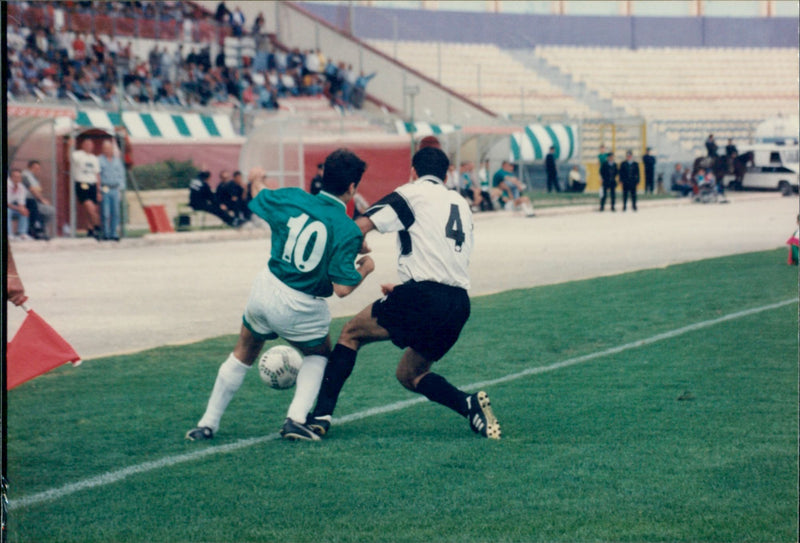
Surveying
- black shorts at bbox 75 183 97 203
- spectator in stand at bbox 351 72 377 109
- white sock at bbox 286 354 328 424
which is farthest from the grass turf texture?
spectator in stand at bbox 351 72 377 109

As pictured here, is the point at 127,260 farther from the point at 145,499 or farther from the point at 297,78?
the point at 297,78

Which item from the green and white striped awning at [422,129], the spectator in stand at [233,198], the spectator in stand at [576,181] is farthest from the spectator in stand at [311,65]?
the spectator in stand at [233,198]

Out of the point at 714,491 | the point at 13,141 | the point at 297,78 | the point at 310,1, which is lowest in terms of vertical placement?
the point at 714,491

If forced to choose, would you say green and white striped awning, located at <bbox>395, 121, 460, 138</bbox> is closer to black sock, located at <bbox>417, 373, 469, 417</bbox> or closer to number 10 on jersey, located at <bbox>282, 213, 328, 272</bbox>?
black sock, located at <bbox>417, 373, 469, 417</bbox>

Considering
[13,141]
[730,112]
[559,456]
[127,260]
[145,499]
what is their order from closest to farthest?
1. [145,499]
2. [559,456]
3. [127,260]
4. [13,141]
5. [730,112]

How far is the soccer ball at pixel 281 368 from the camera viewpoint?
22.9ft

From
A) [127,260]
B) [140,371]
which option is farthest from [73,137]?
[140,371]

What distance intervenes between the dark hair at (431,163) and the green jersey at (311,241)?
51 cm

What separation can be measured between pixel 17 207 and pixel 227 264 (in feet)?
16.8

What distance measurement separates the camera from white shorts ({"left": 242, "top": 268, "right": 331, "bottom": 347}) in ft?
20.8

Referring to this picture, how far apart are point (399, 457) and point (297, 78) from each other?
3202 centimetres

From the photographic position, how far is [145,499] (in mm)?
5551

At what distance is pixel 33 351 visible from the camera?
5.30 m

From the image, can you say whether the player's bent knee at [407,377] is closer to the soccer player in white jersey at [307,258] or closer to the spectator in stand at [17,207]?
the soccer player in white jersey at [307,258]
